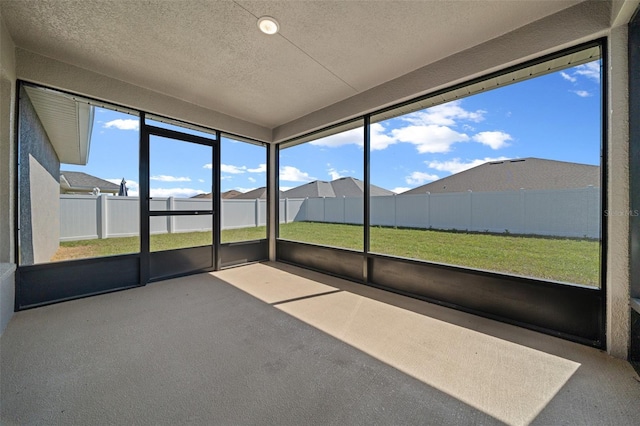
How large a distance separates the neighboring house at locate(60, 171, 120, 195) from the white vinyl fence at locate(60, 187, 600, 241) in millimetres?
189

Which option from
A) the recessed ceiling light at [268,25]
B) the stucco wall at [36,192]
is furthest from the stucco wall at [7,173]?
the recessed ceiling light at [268,25]

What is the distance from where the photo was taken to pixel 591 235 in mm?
2113

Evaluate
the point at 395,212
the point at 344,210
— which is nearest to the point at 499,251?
the point at 395,212

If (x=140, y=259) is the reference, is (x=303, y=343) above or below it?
below

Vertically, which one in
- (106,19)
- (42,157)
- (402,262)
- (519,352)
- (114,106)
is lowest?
(519,352)

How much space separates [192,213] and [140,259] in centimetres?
94

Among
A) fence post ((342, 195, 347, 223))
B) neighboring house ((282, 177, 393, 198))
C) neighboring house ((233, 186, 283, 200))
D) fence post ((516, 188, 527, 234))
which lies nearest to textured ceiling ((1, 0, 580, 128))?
fence post ((516, 188, 527, 234))

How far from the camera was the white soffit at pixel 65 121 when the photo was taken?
2923mm

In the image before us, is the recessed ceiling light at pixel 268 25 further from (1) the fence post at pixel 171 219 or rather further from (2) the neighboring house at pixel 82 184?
(2) the neighboring house at pixel 82 184

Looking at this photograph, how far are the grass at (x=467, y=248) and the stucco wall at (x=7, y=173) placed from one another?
2.17 ft

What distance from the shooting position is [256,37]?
2244mm

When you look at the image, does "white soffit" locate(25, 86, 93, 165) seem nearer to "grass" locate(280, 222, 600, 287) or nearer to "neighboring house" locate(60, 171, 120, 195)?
"neighboring house" locate(60, 171, 120, 195)

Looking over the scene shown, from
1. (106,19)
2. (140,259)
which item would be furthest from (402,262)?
(106,19)

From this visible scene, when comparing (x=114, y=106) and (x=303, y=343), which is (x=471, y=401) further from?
(x=114, y=106)
